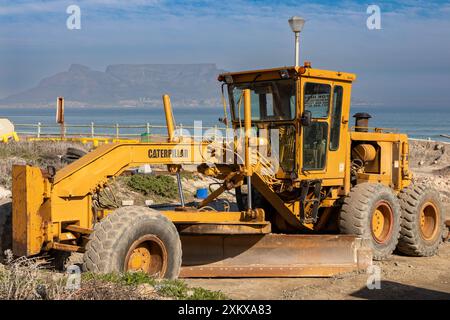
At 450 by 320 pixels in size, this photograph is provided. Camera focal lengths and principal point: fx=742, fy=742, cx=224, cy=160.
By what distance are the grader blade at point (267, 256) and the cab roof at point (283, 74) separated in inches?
94.5

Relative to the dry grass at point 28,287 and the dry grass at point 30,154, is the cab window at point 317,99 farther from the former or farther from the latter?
the dry grass at point 30,154

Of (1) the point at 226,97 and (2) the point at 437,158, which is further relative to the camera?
(2) the point at 437,158

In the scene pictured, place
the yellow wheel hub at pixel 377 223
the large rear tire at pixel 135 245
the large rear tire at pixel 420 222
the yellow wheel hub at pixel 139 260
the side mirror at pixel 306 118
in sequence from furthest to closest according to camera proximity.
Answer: the large rear tire at pixel 420 222 < the yellow wheel hub at pixel 377 223 < the side mirror at pixel 306 118 < the yellow wheel hub at pixel 139 260 < the large rear tire at pixel 135 245

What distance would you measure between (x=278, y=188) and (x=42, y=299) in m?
5.61

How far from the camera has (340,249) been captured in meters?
10.9

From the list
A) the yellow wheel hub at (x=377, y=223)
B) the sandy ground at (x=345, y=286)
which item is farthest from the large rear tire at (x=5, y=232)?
the yellow wheel hub at (x=377, y=223)

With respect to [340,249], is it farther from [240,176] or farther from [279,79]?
[279,79]

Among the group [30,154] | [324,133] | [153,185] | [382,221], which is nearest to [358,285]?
[382,221]

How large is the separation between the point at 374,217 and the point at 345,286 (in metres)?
2.32

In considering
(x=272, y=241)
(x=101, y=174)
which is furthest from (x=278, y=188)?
(x=101, y=174)

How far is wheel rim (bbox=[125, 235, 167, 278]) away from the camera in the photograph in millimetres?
8601

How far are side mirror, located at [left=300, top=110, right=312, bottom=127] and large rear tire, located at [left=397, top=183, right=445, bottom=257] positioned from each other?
311 centimetres

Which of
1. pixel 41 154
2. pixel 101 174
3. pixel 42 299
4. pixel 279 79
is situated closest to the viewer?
pixel 42 299

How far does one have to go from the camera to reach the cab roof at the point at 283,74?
10945mm
